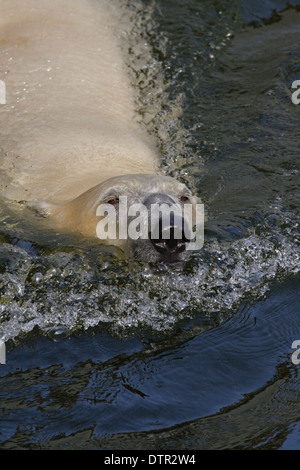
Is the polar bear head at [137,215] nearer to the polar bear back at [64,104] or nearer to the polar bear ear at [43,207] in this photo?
the polar bear ear at [43,207]

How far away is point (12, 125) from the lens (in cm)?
637

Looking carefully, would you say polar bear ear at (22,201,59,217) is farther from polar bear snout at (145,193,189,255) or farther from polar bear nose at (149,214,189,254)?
polar bear nose at (149,214,189,254)

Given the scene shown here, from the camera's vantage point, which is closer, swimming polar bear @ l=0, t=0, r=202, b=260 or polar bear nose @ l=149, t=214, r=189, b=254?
polar bear nose @ l=149, t=214, r=189, b=254

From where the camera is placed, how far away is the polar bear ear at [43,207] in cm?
551

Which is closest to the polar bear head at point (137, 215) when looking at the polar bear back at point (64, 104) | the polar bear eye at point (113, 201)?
the polar bear eye at point (113, 201)

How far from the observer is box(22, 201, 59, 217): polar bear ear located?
551cm

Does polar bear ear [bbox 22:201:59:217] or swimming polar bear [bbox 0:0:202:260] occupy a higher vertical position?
swimming polar bear [bbox 0:0:202:260]

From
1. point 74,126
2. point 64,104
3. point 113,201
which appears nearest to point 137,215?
point 113,201

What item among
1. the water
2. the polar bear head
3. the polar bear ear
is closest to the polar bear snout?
the polar bear head

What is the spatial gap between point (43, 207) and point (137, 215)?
92 centimetres

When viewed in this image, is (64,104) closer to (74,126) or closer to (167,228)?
(74,126)

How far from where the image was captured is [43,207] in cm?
553

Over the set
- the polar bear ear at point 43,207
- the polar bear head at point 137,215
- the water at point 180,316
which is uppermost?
the polar bear head at point 137,215

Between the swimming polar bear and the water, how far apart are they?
22 cm
